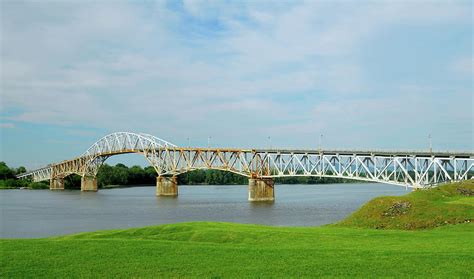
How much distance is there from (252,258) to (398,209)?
20.1m

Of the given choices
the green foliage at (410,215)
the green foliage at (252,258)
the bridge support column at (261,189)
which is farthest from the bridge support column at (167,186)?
the green foliage at (252,258)

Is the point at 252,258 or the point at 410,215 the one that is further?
the point at 410,215

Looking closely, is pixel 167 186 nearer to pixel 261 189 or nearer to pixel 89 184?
pixel 261 189

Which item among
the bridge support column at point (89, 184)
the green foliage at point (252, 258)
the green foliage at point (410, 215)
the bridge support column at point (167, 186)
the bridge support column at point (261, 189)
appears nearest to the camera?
the green foliage at point (252, 258)

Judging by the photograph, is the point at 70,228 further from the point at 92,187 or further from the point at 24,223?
the point at 92,187

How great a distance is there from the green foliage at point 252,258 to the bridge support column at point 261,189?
95.1 meters

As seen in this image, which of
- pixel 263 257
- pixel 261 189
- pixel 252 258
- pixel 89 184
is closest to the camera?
pixel 252 258

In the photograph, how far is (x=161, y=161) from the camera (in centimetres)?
16500

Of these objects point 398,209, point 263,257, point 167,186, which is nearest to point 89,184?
point 167,186

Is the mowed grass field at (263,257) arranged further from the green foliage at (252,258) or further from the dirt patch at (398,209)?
the dirt patch at (398,209)

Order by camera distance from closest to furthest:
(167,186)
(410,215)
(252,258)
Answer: (252,258)
(410,215)
(167,186)

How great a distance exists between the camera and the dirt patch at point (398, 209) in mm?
37206

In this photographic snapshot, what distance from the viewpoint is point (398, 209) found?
37688 millimetres

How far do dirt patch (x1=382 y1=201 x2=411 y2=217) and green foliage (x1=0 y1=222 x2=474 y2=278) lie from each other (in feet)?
32.2
